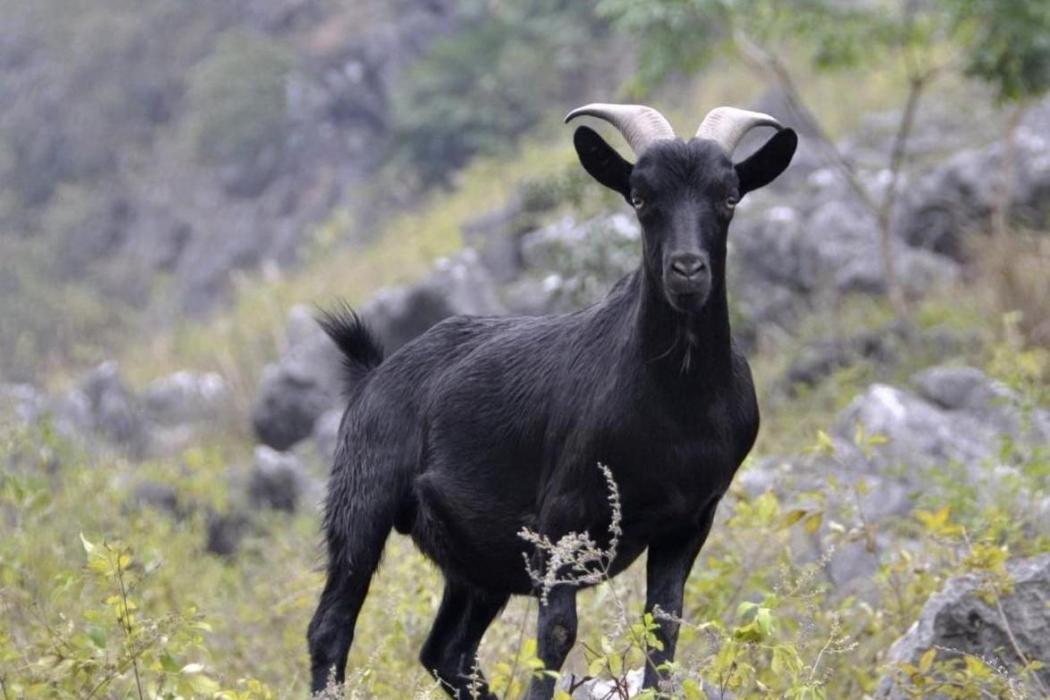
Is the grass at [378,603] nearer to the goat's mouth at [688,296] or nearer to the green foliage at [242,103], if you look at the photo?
the goat's mouth at [688,296]

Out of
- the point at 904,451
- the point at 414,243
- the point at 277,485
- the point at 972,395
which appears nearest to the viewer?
the point at 904,451

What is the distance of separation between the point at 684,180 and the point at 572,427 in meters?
0.90

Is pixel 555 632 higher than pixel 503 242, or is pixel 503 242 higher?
pixel 503 242

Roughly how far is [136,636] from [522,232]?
616 inches

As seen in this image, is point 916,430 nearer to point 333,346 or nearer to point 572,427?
point 572,427

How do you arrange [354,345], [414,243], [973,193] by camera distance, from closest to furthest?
[354,345] < [973,193] < [414,243]

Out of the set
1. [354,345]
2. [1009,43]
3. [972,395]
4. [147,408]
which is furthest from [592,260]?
[147,408]

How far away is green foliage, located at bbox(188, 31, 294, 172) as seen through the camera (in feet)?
127

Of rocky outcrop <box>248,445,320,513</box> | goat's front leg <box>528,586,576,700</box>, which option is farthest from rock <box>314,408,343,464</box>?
goat's front leg <box>528,586,576,700</box>

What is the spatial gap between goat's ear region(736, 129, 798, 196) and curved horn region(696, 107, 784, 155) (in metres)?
0.09

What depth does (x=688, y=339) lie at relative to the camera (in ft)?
16.7

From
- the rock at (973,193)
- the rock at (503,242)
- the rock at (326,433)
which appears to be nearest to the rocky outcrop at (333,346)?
the rock at (326,433)

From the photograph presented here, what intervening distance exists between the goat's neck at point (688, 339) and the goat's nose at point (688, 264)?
283 mm

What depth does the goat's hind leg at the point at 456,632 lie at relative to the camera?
6.14 metres
